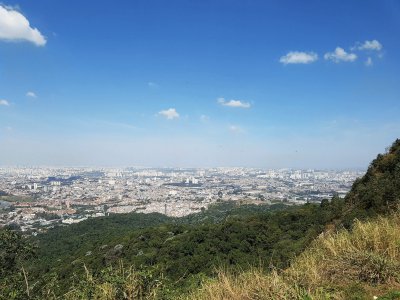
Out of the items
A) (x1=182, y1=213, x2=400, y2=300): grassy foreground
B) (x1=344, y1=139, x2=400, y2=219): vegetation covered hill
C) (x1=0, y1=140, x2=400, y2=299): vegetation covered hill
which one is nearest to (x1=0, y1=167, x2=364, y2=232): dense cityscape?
(x1=0, y1=140, x2=400, y2=299): vegetation covered hill

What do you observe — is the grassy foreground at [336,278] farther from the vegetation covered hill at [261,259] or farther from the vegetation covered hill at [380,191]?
the vegetation covered hill at [380,191]

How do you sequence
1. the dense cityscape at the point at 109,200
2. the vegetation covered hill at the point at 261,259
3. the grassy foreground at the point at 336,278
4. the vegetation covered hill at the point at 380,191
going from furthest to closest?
the dense cityscape at the point at 109,200, the vegetation covered hill at the point at 380,191, the vegetation covered hill at the point at 261,259, the grassy foreground at the point at 336,278

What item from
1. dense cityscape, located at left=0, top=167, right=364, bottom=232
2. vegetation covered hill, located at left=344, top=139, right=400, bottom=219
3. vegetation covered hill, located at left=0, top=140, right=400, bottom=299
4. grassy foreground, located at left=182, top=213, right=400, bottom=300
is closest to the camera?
grassy foreground, located at left=182, top=213, right=400, bottom=300

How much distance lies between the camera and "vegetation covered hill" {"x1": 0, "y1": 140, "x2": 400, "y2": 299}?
379 centimetres

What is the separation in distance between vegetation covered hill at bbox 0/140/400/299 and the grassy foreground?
11 mm

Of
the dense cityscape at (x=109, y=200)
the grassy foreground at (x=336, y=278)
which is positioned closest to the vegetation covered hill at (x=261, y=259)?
the grassy foreground at (x=336, y=278)

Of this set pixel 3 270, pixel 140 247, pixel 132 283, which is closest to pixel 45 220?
pixel 140 247

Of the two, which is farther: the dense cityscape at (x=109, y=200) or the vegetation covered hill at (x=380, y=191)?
the dense cityscape at (x=109, y=200)

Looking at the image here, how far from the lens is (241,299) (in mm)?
3656

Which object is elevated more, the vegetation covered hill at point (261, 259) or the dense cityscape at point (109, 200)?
the vegetation covered hill at point (261, 259)

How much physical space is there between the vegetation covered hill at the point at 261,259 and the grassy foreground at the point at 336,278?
11 millimetres

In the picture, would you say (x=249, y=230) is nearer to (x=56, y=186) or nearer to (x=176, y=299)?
(x=176, y=299)

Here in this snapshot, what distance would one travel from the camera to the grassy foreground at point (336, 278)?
346 centimetres

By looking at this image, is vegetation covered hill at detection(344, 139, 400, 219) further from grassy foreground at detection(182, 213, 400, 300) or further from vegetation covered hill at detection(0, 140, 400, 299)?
grassy foreground at detection(182, 213, 400, 300)
